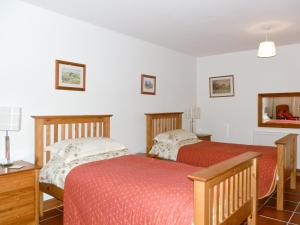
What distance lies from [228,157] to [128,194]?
1.87m

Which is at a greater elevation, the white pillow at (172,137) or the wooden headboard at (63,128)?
the wooden headboard at (63,128)

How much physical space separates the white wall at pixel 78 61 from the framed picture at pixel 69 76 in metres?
0.06

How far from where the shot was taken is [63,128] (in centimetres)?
308

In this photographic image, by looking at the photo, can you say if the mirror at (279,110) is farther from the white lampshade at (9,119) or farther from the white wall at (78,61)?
the white lampshade at (9,119)

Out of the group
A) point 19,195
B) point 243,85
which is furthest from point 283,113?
point 19,195

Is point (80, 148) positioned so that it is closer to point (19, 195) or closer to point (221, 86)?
point (19, 195)

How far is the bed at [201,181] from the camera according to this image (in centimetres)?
153

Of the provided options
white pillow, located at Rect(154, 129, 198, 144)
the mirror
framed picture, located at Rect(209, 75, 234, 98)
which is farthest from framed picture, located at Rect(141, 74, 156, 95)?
the mirror

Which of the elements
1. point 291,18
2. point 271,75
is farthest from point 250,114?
point 291,18

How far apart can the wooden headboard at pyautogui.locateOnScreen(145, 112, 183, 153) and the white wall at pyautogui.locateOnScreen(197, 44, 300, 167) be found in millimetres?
990

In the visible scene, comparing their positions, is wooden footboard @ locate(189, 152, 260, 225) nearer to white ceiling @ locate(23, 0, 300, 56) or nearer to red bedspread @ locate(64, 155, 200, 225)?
red bedspread @ locate(64, 155, 200, 225)

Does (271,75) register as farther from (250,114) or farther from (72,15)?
(72,15)

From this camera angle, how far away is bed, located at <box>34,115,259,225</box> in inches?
60.1

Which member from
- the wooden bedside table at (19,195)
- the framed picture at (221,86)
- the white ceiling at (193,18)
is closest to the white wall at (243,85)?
the framed picture at (221,86)
